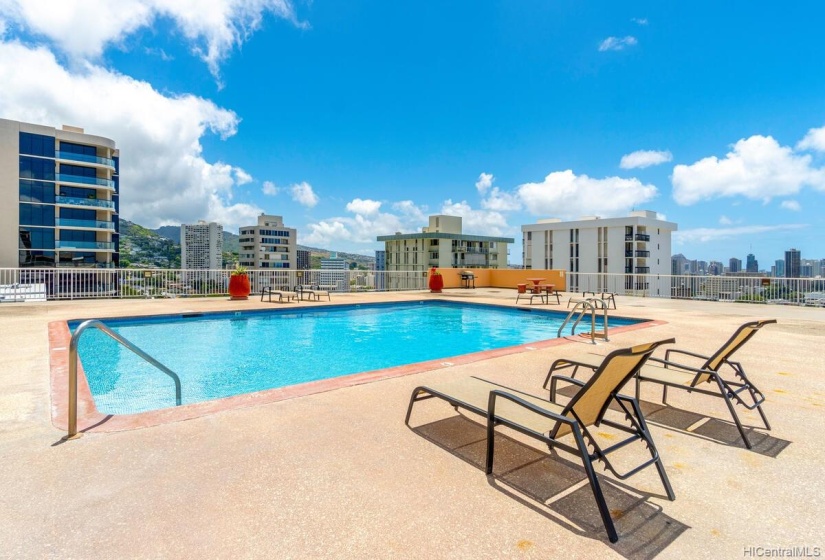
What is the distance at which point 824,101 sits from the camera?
16.2 m

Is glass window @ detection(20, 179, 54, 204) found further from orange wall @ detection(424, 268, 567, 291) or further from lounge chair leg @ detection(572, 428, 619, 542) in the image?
lounge chair leg @ detection(572, 428, 619, 542)

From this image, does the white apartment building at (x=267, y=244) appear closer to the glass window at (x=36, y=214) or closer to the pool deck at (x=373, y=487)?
the glass window at (x=36, y=214)

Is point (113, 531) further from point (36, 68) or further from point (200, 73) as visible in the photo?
point (36, 68)

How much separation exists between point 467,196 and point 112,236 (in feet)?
138

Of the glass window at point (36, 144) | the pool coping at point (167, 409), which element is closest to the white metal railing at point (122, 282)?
the pool coping at point (167, 409)

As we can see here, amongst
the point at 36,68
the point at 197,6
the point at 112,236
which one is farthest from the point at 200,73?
the point at 112,236

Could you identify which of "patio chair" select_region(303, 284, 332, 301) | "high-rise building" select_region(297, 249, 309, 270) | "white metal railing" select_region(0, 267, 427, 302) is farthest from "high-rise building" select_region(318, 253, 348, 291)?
"high-rise building" select_region(297, 249, 309, 270)

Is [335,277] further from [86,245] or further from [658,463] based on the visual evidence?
[86,245]

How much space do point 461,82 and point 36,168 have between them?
4683 centimetres

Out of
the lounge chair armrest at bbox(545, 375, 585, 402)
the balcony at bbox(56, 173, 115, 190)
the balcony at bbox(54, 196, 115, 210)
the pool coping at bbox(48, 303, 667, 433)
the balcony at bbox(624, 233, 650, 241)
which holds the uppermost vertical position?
the balcony at bbox(56, 173, 115, 190)

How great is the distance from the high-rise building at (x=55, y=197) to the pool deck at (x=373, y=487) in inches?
2042

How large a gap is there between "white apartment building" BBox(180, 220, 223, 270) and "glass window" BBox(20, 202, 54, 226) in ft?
252

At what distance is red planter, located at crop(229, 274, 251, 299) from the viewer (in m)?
11.9

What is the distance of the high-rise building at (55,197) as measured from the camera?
130 feet
